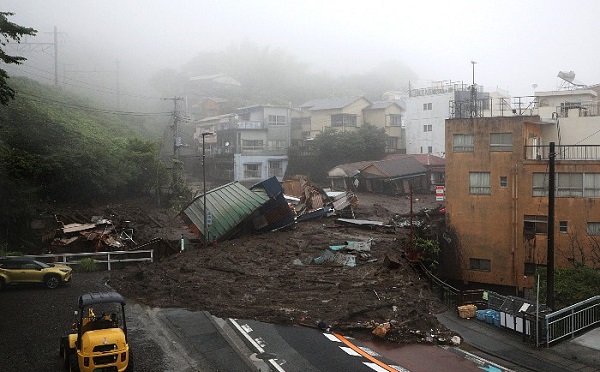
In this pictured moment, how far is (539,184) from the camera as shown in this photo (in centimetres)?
2666

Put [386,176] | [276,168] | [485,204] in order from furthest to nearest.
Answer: [276,168] → [386,176] → [485,204]

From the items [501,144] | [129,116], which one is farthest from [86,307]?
[129,116]

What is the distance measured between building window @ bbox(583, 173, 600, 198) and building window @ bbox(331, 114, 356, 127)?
34.8m

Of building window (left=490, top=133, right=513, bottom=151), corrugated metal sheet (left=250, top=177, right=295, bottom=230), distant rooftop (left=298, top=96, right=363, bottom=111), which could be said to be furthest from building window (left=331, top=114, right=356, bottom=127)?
building window (left=490, top=133, right=513, bottom=151)

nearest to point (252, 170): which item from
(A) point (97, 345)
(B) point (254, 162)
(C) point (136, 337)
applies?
(B) point (254, 162)

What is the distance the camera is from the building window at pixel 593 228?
25312 mm

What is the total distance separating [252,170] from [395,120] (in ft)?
60.1

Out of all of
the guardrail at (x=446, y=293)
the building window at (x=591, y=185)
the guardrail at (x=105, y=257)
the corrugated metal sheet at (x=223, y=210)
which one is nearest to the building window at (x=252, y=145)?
the corrugated metal sheet at (x=223, y=210)

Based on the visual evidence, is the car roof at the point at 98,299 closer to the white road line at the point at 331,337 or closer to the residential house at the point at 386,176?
the white road line at the point at 331,337

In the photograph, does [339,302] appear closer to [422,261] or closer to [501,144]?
[422,261]

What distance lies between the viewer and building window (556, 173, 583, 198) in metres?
25.6

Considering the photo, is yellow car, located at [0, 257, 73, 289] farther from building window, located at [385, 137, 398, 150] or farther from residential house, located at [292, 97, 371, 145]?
building window, located at [385, 137, 398, 150]

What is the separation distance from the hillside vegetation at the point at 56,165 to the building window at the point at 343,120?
2486 centimetres

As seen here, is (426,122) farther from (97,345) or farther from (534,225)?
(97,345)
